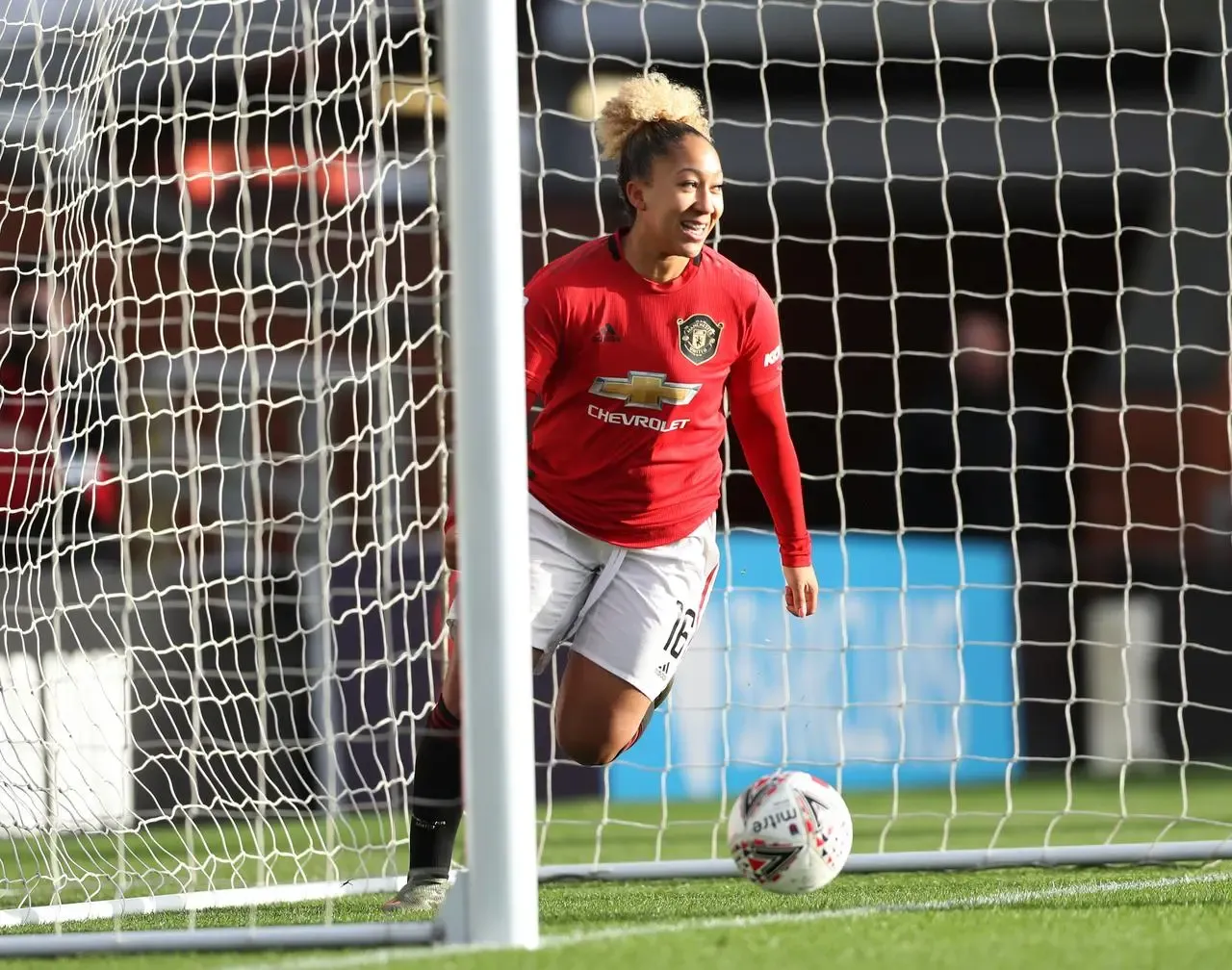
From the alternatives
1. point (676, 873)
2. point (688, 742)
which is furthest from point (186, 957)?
point (688, 742)

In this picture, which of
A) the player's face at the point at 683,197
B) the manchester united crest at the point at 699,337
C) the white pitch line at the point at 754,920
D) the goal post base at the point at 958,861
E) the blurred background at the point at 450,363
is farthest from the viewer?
the blurred background at the point at 450,363

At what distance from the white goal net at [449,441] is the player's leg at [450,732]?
20 cm

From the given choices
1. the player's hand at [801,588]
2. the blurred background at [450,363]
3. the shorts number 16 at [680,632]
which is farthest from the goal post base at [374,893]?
the player's hand at [801,588]

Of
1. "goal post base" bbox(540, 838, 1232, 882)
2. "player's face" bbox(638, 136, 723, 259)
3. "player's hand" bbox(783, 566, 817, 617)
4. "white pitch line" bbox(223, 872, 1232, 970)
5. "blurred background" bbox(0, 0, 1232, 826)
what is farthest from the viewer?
"blurred background" bbox(0, 0, 1232, 826)

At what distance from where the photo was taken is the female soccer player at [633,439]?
3.77 meters

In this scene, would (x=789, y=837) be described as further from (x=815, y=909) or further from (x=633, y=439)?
(x=633, y=439)

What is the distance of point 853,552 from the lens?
8250 millimetres

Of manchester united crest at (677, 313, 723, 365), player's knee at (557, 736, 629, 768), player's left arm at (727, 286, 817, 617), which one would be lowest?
player's knee at (557, 736, 629, 768)

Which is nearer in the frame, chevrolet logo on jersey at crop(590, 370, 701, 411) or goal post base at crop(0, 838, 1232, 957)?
goal post base at crop(0, 838, 1232, 957)

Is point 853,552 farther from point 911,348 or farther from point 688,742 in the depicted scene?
point 911,348

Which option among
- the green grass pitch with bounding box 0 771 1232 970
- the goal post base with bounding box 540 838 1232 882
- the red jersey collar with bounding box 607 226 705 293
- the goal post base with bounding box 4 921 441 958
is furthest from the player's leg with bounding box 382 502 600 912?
the goal post base with bounding box 540 838 1232 882

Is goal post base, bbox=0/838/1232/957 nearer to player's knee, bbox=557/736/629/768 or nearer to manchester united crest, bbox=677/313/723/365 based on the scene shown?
player's knee, bbox=557/736/629/768

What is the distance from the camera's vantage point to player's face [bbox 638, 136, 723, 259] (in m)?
3.72

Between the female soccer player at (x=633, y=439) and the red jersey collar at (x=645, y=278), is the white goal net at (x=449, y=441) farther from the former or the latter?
the red jersey collar at (x=645, y=278)
